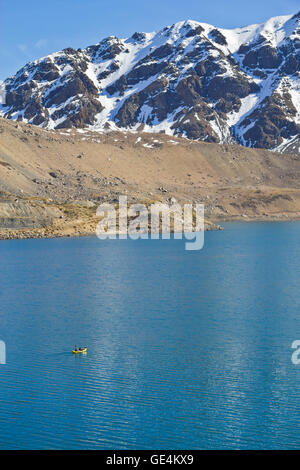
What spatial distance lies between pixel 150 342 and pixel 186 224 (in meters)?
144

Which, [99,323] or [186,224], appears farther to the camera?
[186,224]

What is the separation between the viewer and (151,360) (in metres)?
49.4

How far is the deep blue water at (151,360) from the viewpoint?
36.1 meters

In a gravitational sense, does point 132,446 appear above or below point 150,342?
below

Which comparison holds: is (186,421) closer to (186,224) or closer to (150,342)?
(150,342)

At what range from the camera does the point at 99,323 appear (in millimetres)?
62969

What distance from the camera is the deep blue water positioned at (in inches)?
1421

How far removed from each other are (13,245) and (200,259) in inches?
2025
